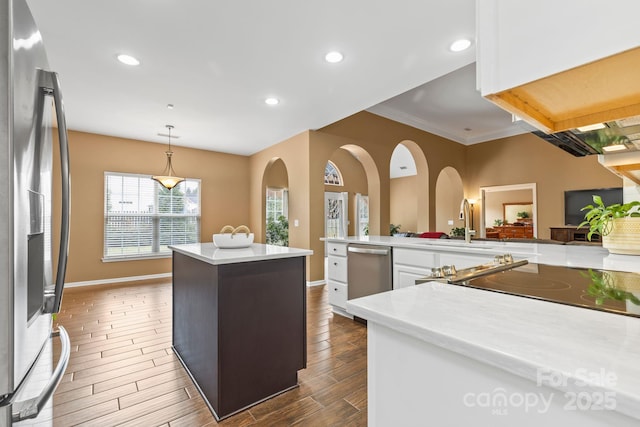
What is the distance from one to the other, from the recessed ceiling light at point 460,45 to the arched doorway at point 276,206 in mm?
4758

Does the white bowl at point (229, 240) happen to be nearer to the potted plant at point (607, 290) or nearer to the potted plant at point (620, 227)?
the potted plant at point (607, 290)

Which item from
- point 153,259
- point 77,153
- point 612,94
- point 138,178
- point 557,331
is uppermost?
point 77,153

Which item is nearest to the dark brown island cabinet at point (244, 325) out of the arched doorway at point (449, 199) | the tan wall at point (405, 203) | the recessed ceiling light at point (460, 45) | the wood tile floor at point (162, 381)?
the wood tile floor at point (162, 381)

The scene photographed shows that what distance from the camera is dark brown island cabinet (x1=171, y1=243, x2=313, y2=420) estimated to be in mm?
1697

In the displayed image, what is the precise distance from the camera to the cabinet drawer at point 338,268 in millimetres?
Answer: 3443

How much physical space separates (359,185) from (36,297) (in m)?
Answer: 8.48

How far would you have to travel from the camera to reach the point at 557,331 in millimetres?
603

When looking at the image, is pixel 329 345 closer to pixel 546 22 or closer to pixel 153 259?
pixel 546 22

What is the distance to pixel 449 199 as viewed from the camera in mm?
8141

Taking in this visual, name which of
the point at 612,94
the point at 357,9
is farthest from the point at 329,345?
the point at 357,9

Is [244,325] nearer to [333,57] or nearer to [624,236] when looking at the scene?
[624,236]

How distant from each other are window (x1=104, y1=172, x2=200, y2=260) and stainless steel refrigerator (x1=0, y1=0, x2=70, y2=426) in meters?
5.27

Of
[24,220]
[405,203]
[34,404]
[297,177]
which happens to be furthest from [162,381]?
[405,203]

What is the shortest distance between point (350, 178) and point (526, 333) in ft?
27.1
